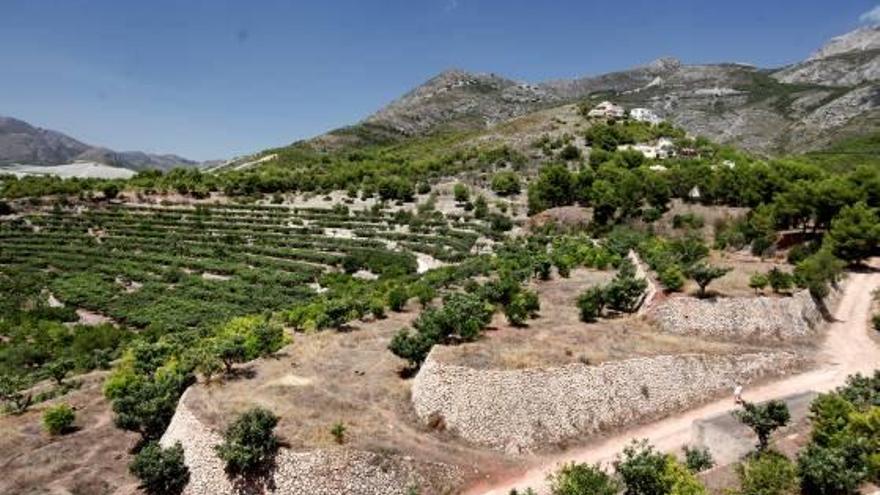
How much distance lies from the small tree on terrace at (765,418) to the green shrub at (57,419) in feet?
114

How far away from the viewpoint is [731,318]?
1767 inches

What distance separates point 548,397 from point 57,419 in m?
26.5

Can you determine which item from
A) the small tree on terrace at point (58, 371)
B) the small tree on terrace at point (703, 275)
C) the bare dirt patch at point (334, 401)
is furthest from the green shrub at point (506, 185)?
the small tree on terrace at point (58, 371)

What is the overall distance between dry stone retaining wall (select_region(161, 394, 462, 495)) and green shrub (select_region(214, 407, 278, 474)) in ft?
2.17

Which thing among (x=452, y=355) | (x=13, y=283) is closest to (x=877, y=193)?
(x=452, y=355)

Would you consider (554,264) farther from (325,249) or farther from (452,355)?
(325,249)

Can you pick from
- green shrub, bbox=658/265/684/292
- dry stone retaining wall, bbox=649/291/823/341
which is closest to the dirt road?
dry stone retaining wall, bbox=649/291/823/341

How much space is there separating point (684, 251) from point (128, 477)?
44.6 m

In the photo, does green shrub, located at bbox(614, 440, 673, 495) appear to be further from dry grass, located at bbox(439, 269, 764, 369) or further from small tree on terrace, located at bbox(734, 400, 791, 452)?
dry grass, located at bbox(439, 269, 764, 369)

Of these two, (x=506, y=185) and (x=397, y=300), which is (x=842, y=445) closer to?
(x=397, y=300)

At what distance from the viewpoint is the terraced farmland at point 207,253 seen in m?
71.2

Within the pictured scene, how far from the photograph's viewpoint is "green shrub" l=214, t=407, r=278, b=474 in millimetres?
29094

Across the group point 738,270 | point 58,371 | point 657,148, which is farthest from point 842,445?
point 657,148

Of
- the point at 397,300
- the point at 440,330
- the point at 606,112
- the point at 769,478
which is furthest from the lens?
the point at 606,112
